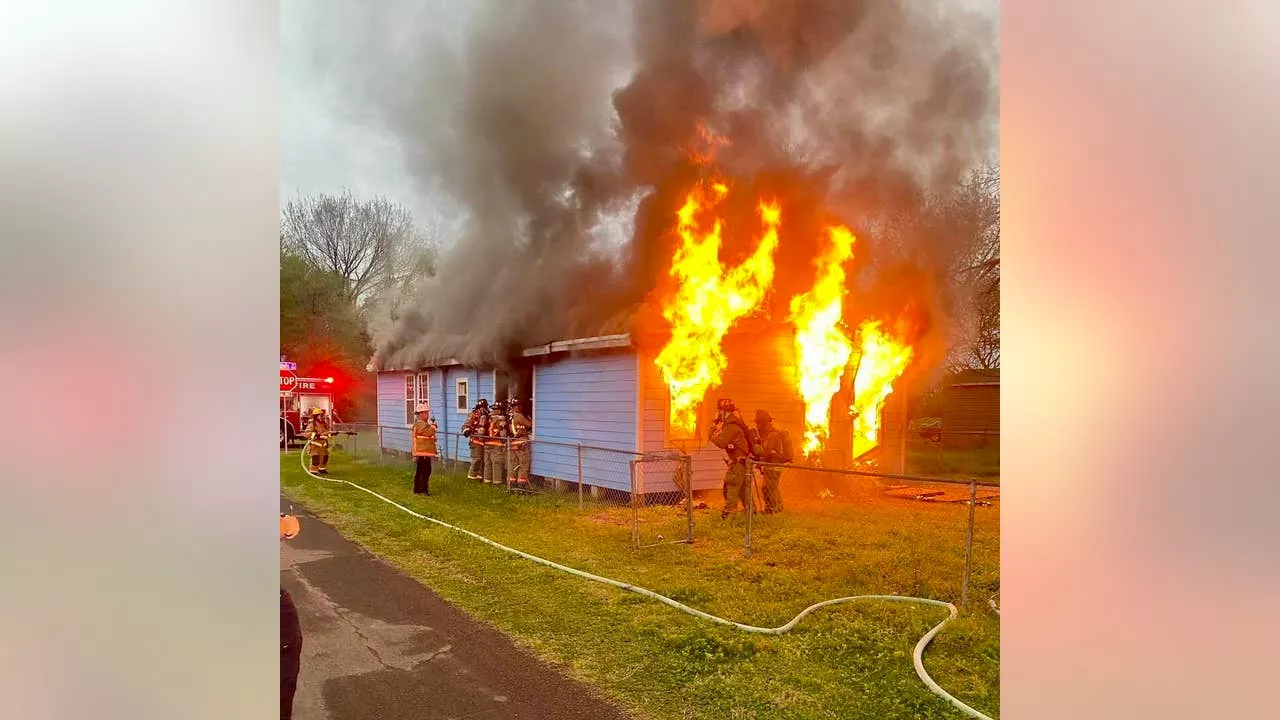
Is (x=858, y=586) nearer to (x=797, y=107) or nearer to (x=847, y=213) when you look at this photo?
(x=847, y=213)

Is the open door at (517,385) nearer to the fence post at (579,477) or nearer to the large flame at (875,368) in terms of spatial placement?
the fence post at (579,477)

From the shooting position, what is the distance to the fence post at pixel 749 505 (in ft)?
14.6

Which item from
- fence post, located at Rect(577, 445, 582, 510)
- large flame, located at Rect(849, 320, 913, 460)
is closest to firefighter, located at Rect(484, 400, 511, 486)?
fence post, located at Rect(577, 445, 582, 510)

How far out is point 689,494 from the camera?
4652 millimetres

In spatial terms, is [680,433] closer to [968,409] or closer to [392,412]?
[968,409]

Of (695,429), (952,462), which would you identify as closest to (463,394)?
(695,429)

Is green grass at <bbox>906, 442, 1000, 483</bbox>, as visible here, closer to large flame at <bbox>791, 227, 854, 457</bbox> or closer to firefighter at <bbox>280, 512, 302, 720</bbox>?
large flame at <bbox>791, 227, 854, 457</bbox>

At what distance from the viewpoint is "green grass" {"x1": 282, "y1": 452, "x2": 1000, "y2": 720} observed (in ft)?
11.6

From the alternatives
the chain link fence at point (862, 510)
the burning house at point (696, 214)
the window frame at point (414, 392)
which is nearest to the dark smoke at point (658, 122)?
the burning house at point (696, 214)

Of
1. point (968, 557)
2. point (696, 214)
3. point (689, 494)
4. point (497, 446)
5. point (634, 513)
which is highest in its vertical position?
point (696, 214)

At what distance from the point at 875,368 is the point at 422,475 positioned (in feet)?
11.1

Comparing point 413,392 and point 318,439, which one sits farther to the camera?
point 413,392

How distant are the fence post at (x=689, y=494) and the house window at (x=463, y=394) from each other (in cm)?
167
